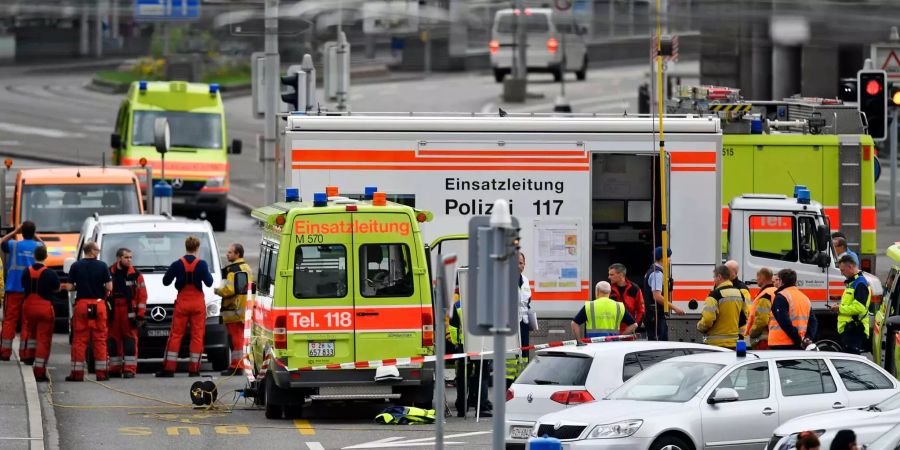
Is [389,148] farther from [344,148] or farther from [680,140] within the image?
[680,140]

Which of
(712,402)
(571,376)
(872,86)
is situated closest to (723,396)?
(712,402)

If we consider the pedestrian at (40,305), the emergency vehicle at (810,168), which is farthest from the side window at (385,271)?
the emergency vehicle at (810,168)

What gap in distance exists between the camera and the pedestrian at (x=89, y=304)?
765 inches

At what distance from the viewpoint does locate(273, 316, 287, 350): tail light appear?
16.5 metres

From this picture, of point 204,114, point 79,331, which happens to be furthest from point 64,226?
point 204,114

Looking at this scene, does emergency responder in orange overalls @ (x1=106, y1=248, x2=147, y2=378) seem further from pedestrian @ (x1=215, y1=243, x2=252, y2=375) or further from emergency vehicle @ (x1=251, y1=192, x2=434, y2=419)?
emergency vehicle @ (x1=251, y1=192, x2=434, y2=419)

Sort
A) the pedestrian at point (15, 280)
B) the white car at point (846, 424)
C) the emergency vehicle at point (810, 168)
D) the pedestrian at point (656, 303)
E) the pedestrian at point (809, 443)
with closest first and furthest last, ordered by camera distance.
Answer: the pedestrian at point (809, 443) < the white car at point (846, 424) < the pedestrian at point (656, 303) < the pedestrian at point (15, 280) < the emergency vehicle at point (810, 168)

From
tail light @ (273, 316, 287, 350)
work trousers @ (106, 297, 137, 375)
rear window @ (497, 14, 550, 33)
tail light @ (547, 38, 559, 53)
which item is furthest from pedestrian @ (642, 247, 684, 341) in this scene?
tail light @ (547, 38, 559, 53)

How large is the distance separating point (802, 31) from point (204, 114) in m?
29.9

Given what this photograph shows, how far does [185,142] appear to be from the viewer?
114 feet

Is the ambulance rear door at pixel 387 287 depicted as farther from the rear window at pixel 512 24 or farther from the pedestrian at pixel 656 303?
the pedestrian at pixel 656 303

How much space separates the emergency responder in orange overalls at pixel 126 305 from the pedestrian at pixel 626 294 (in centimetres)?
566

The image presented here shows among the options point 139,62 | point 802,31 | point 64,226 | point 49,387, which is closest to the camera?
point 802,31

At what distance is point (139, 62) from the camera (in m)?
58.0
